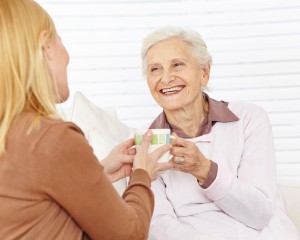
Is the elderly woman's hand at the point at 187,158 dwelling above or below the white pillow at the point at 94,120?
above

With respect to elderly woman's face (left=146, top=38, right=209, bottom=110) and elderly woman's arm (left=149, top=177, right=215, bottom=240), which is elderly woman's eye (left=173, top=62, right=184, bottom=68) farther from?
elderly woman's arm (left=149, top=177, right=215, bottom=240)

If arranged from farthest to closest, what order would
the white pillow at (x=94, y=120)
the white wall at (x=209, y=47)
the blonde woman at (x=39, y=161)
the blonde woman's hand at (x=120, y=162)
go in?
the white wall at (x=209, y=47), the white pillow at (x=94, y=120), the blonde woman's hand at (x=120, y=162), the blonde woman at (x=39, y=161)

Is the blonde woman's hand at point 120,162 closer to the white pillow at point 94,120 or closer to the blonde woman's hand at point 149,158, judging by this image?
the blonde woman's hand at point 149,158

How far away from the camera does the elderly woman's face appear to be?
85.7 inches

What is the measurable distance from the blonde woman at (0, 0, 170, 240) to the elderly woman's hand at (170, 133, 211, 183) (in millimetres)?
537

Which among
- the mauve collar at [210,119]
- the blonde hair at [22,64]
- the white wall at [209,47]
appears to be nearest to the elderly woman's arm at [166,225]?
the mauve collar at [210,119]

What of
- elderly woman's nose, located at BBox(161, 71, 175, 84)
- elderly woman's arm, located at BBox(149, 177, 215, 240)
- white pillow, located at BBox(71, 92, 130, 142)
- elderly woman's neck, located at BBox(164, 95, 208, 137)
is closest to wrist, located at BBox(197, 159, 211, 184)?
elderly woman's arm, located at BBox(149, 177, 215, 240)

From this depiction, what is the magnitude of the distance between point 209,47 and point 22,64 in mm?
2039

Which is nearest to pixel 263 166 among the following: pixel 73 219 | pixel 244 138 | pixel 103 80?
pixel 244 138

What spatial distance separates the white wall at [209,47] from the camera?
3143 millimetres

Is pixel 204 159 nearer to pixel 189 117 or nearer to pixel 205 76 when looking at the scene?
pixel 189 117

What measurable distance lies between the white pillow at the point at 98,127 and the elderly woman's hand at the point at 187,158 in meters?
0.45

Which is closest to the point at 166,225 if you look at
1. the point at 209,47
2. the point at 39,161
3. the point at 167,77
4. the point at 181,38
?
the point at 167,77

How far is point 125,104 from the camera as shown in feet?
10.4
